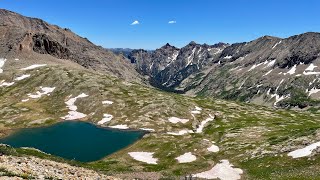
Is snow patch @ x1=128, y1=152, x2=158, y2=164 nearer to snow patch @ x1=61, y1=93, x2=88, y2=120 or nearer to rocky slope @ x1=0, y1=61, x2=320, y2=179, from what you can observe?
rocky slope @ x1=0, y1=61, x2=320, y2=179

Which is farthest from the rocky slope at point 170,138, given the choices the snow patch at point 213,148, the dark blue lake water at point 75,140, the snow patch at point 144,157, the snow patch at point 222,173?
the dark blue lake water at point 75,140

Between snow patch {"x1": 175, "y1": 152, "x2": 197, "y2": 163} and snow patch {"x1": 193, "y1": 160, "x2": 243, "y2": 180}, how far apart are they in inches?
415

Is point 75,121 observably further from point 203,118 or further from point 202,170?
point 202,170

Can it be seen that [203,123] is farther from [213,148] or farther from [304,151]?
[304,151]

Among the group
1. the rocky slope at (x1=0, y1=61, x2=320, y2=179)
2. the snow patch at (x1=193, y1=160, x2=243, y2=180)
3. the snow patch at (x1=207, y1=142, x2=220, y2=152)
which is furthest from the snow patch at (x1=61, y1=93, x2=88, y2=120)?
the snow patch at (x1=193, y1=160, x2=243, y2=180)

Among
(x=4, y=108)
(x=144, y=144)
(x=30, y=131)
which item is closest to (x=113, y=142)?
(x=144, y=144)

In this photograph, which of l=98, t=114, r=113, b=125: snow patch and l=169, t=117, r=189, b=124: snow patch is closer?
l=98, t=114, r=113, b=125: snow patch

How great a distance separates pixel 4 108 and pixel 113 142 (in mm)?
78098

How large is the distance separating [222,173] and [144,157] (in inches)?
1157

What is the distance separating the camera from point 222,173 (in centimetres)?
7900

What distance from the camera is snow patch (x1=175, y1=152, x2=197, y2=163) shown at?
95.9m

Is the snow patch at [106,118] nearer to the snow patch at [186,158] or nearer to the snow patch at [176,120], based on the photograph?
the snow patch at [176,120]

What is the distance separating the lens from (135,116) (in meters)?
161

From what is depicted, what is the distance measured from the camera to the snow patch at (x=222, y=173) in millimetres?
75500
